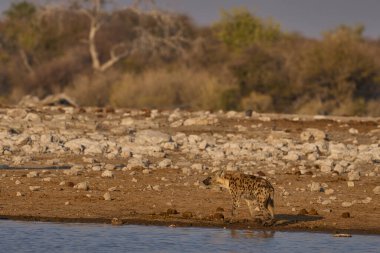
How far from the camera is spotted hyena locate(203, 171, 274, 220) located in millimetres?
12766

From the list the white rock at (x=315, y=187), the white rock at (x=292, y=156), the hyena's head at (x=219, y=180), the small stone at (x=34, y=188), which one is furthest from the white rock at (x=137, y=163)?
the white rock at (x=315, y=187)

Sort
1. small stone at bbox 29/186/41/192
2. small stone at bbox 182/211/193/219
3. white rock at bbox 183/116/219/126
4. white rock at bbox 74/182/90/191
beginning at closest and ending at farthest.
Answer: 1. small stone at bbox 182/211/193/219
2. small stone at bbox 29/186/41/192
3. white rock at bbox 74/182/90/191
4. white rock at bbox 183/116/219/126

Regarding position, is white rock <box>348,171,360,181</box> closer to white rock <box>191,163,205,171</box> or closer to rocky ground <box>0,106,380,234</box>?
rocky ground <box>0,106,380,234</box>

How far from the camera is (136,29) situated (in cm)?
5272

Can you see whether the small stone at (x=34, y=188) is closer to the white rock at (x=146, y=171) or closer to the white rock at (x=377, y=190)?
the white rock at (x=146, y=171)

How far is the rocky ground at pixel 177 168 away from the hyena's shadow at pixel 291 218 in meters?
0.02

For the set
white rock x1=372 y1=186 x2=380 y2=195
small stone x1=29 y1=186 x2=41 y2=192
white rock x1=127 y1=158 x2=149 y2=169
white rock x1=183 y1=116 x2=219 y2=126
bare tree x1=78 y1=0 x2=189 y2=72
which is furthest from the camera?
bare tree x1=78 y1=0 x2=189 y2=72

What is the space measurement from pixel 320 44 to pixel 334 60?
1922mm

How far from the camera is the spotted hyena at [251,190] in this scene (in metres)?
12.8

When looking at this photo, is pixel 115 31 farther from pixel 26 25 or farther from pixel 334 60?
pixel 334 60

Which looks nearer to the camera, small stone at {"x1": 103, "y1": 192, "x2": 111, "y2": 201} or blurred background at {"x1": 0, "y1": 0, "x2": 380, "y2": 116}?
small stone at {"x1": 103, "y1": 192, "x2": 111, "y2": 201}

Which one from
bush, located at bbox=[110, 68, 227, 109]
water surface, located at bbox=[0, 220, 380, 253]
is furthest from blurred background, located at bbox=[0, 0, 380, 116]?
water surface, located at bbox=[0, 220, 380, 253]

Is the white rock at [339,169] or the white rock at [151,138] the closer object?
the white rock at [339,169]

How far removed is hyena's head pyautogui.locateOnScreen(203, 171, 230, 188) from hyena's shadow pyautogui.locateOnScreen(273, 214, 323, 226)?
75 cm
